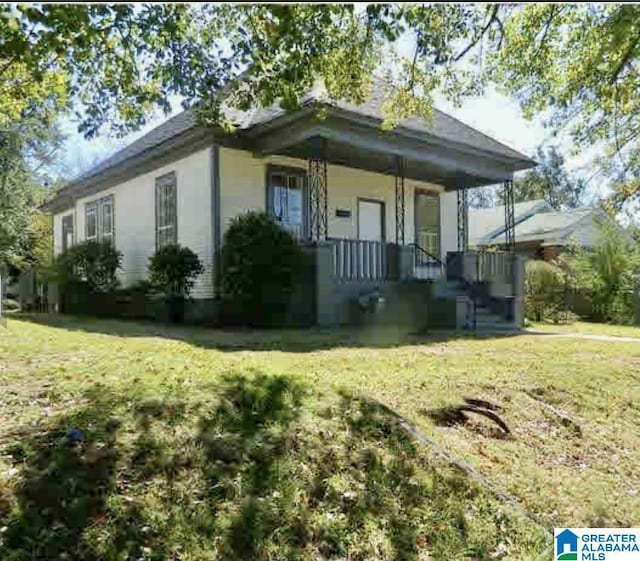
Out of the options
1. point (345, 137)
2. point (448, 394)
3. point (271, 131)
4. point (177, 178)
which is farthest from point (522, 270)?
point (448, 394)

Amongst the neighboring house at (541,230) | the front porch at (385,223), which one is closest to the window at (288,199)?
the front porch at (385,223)

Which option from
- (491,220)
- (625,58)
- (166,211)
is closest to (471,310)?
(625,58)

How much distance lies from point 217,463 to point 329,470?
733mm

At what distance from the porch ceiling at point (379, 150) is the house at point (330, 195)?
29 millimetres

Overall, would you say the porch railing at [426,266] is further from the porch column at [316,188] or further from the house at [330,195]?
the porch column at [316,188]

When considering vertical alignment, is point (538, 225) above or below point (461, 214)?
above

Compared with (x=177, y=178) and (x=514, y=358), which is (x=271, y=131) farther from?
(x=514, y=358)

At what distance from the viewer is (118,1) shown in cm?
479

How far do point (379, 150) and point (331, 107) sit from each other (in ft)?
6.49

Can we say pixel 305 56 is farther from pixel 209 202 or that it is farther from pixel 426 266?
pixel 426 266

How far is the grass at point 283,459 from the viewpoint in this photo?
297 centimetres

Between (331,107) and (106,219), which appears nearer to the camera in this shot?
(331,107)

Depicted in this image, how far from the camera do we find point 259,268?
11203 millimetres

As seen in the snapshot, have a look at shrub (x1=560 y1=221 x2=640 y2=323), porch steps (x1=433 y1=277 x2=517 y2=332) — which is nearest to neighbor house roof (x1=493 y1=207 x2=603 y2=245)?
shrub (x1=560 y1=221 x2=640 y2=323)
